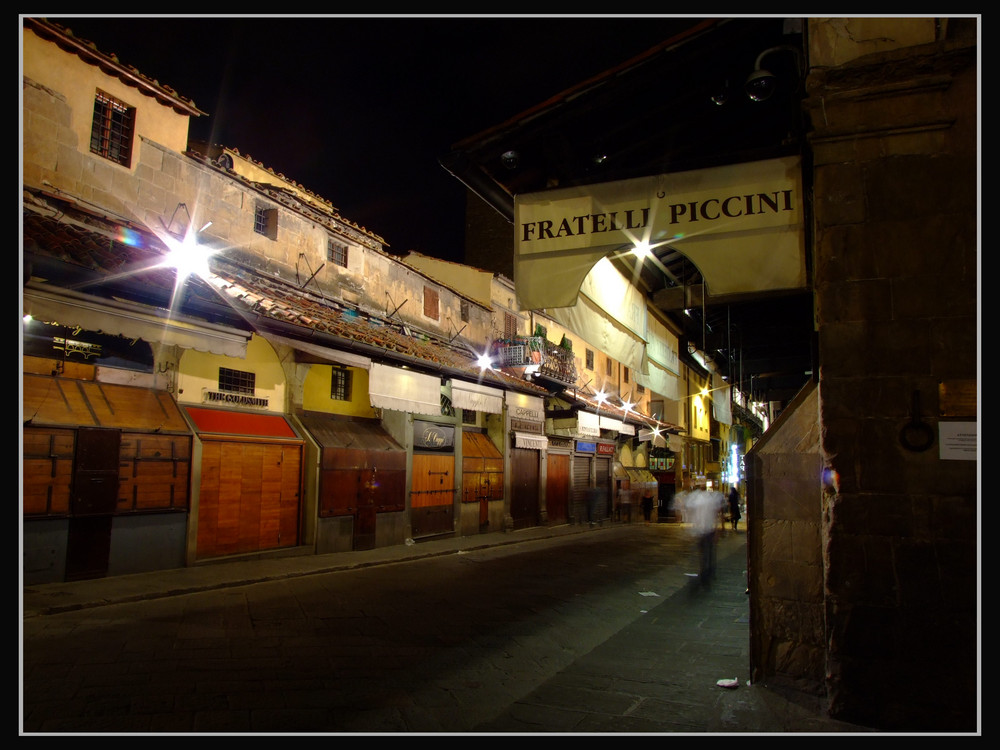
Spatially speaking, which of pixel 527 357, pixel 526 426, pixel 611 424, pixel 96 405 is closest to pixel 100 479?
pixel 96 405

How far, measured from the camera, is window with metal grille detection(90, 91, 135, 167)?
11453 mm

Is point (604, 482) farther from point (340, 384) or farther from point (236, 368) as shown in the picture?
point (236, 368)

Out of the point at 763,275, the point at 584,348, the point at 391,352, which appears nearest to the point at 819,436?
the point at 763,275

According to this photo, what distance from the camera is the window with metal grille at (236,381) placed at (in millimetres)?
12797

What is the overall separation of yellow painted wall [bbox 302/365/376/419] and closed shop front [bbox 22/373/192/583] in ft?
11.3

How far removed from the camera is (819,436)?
4.86 meters

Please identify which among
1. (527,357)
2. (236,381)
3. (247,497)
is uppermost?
(527,357)

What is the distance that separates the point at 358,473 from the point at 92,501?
5.88 meters

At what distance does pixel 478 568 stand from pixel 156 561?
585cm

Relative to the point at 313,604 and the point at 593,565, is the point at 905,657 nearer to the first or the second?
the point at 313,604

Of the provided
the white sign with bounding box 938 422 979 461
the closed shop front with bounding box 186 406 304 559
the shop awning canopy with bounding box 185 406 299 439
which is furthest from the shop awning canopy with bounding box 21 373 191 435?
the white sign with bounding box 938 422 979 461

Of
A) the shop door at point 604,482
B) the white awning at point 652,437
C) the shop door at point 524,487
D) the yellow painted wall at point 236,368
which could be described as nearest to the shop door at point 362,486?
the yellow painted wall at point 236,368

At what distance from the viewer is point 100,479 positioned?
10.2 meters

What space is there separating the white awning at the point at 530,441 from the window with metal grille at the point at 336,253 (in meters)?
8.42
